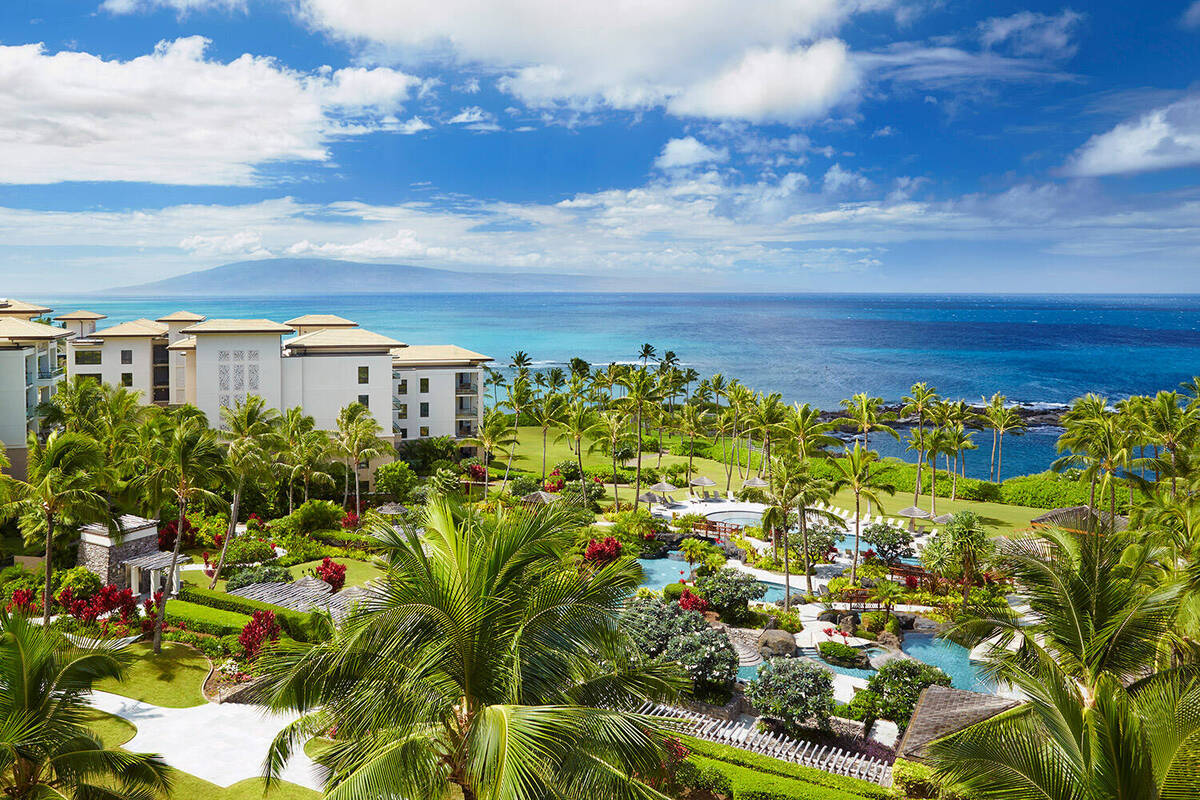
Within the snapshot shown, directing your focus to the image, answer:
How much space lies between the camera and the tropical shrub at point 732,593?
30141mm

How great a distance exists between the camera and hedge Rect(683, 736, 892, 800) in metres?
17.0

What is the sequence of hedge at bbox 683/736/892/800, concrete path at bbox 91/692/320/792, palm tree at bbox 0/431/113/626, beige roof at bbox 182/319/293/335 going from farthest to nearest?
1. beige roof at bbox 182/319/293/335
2. palm tree at bbox 0/431/113/626
3. concrete path at bbox 91/692/320/792
4. hedge at bbox 683/736/892/800

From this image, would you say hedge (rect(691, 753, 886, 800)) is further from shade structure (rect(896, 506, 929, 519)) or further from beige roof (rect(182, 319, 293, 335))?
beige roof (rect(182, 319, 293, 335))

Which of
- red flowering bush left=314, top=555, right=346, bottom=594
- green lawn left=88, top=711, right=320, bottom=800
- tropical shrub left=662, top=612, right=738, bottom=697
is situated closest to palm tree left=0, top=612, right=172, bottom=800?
green lawn left=88, top=711, right=320, bottom=800

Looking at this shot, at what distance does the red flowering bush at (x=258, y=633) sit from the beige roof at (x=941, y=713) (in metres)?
16.9

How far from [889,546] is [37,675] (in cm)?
3409

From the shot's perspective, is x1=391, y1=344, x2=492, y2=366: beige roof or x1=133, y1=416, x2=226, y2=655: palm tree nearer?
x1=133, y1=416, x2=226, y2=655: palm tree

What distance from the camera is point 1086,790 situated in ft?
28.7

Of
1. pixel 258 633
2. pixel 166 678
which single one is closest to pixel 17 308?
pixel 166 678

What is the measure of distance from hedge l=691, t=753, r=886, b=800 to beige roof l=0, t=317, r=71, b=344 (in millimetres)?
41396

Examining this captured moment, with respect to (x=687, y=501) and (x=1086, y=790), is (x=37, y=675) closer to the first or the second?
(x=1086, y=790)

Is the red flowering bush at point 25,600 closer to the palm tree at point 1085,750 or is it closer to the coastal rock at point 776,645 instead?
the coastal rock at point 776,645

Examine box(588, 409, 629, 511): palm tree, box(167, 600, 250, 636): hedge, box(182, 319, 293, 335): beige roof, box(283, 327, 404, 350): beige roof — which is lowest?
box(167, 600, 250, 636): hedge

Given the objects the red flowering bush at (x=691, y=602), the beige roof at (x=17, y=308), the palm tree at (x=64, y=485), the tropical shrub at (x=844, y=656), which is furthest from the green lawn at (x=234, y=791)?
the beige roof at (x=17, y=308)
